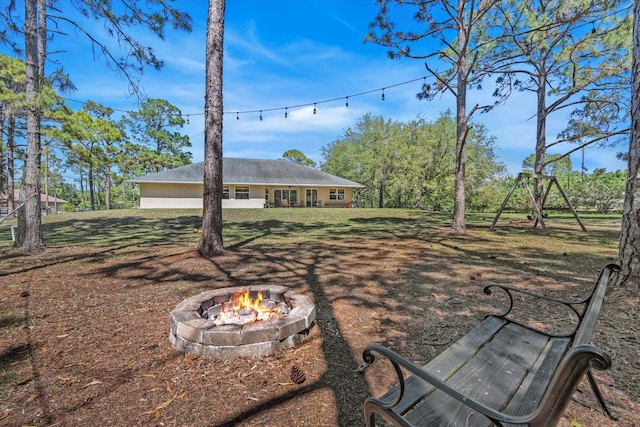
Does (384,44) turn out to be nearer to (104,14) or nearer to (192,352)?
(104,14)

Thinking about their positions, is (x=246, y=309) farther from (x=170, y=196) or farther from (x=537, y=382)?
(x=170, y=196)

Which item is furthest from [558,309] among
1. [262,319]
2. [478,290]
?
[262,319]

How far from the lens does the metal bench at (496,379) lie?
39.2 inches

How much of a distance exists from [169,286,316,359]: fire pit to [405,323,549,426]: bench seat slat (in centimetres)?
149

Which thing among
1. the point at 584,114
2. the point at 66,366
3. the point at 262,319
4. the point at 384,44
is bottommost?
the point at 66,366

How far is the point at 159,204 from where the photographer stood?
75.6ft

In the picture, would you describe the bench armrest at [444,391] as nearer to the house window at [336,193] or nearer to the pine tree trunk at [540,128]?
the pine tree trunk at [540,128]

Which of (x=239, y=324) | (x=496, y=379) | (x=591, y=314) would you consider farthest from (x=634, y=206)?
(x=239, y=324)

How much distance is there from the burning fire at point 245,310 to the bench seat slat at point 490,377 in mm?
1894

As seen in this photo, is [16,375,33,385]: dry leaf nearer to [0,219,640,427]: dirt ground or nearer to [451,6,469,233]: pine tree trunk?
[0,219,640,427]: dirt ground

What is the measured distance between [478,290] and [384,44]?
10059 mm

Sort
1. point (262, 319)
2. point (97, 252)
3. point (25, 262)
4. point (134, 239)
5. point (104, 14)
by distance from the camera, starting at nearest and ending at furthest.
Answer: point (262, 319)
point (25, 262)
point (104, 14)
point (97, 252)
point (134, 239)

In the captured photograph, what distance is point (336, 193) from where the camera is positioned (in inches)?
1128

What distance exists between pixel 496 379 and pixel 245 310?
2366 millimetres
